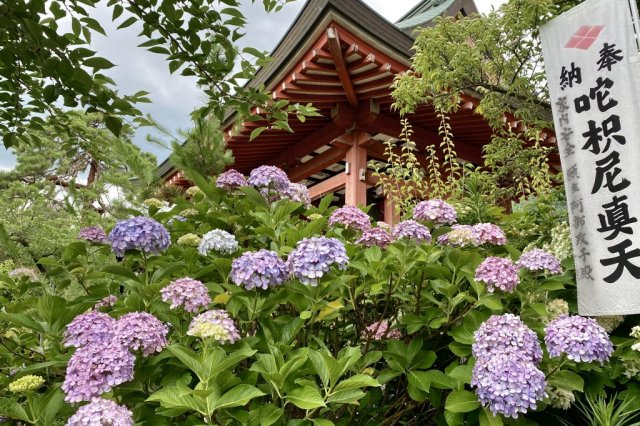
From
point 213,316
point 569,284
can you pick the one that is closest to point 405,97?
point 569,284

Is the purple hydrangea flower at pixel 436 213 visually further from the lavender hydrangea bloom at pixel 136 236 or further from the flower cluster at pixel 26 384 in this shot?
the flower cluster at pixel 26 384

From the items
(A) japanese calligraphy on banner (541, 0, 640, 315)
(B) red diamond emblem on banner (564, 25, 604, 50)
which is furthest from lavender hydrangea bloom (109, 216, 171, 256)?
(B) red diamond emblem on banner (564, 25, 604, 50)

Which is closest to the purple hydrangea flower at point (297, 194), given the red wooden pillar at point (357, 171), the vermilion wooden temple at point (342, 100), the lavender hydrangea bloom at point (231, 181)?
the lavender hydrangea bloom at point (231, 181)

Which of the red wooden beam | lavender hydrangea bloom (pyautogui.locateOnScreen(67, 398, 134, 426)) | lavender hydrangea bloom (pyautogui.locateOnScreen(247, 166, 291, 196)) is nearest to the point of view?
lavender hydrangea bloom (pyautogui.locateOnScreen(67, 398, 134, 426))

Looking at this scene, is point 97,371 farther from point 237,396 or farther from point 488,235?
point 488,235

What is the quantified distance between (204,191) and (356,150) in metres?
3.66

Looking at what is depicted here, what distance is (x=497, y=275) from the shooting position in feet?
4.08

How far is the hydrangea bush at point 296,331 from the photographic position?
3.29 ft

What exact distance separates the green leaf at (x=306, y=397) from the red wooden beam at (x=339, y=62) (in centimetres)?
336

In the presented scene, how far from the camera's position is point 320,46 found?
3.97 m

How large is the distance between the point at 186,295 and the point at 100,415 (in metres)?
0.33

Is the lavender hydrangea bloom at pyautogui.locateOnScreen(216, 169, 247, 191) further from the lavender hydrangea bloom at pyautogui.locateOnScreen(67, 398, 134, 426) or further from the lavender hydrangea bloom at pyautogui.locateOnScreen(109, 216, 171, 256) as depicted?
the lavender hydrangea bloom at pyautogui.locateOnScreen(67, 398, 134, 426)

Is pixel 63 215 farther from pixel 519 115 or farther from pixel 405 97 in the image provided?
pixel 519 115

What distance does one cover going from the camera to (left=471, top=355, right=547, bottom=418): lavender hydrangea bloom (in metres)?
1.02
